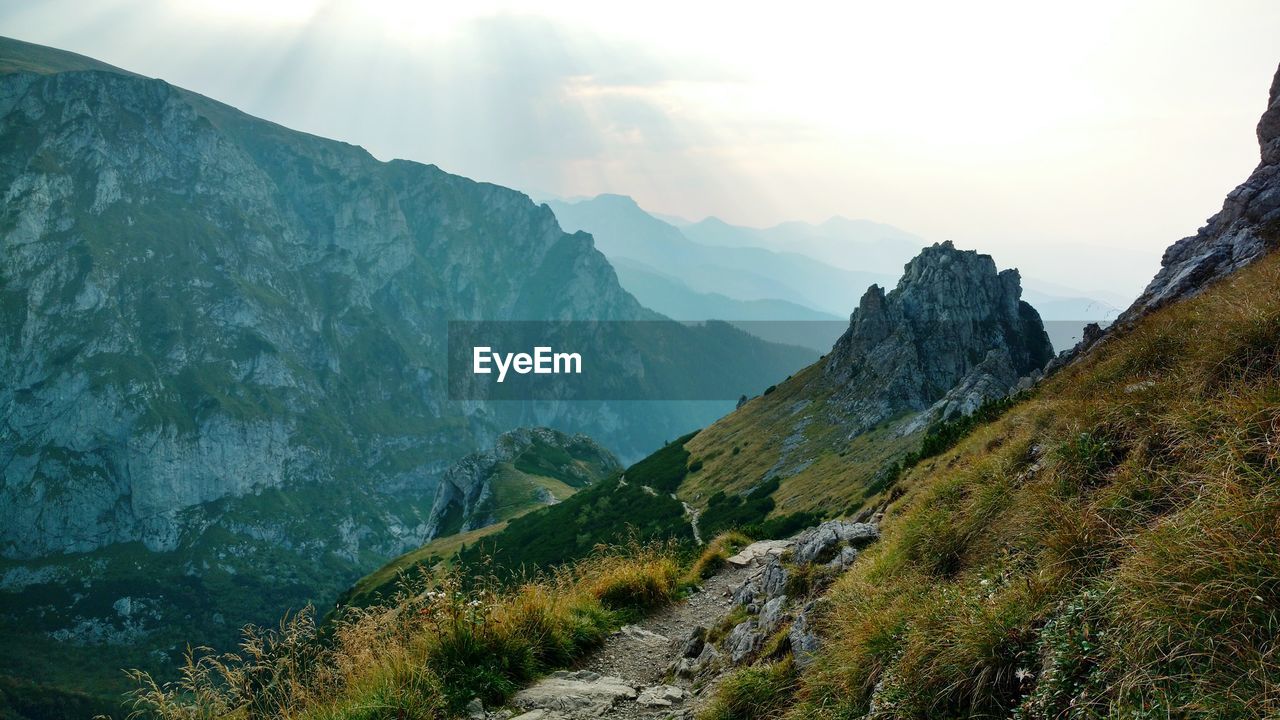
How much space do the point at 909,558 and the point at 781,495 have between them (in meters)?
50.4

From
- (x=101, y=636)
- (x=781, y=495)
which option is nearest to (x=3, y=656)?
(x=101, y=636)

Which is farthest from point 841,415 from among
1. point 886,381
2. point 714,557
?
point 714,557

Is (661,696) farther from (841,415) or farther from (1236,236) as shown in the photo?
(841,415)

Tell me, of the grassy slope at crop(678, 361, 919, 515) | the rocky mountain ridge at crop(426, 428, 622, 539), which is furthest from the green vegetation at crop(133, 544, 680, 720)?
the rocky mountain ridge at crop(426, 428, 622, 539)

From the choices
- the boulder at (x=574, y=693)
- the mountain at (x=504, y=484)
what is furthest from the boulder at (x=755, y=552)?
the mountain at (x=504, y=484)

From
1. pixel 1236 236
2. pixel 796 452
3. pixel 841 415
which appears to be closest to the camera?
pixel 1236 236

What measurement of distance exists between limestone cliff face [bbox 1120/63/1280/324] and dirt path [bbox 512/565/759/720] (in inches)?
525

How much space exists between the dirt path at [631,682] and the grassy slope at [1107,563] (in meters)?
2.68

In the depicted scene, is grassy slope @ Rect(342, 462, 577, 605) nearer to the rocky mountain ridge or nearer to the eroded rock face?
the rocky mountain ridge

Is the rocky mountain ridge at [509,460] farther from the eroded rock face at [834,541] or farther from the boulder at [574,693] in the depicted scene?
the boulder at [574,693]

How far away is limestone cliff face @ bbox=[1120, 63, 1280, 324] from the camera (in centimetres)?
1848

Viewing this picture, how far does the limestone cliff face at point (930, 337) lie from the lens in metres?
73.6

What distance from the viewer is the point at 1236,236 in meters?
20.4

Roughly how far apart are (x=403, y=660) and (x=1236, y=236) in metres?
25.4
